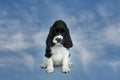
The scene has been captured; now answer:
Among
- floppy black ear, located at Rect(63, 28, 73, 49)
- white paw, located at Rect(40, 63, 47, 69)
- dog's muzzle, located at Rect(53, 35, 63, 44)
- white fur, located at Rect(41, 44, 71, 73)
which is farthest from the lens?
white paw, located at Rect(40, 63, 47, 69)

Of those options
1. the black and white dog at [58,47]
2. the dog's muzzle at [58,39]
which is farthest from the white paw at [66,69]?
the dog's muzzle at [58,39]

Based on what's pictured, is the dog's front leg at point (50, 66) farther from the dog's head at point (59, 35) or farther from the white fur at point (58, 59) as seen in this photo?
the dog's head at point (59, 35)

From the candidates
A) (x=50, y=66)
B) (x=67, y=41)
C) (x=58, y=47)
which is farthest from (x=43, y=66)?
(x=67, y=41)

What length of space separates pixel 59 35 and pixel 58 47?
12.5 inches

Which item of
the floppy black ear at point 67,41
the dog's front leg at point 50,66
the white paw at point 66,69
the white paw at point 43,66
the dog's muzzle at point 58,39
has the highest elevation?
the floppy black ear at point 67,41

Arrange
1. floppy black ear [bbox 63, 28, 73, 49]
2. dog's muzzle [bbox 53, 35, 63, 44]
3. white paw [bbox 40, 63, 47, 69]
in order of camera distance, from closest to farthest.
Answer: dog's muzzle [bbox 53, 35, 63, 44]
floppy black ear [bbox 63, 28, 73, 49]
white paw [bbox 40, 63, 47, 69]

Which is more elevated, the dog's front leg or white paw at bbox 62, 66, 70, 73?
the dog's front leg

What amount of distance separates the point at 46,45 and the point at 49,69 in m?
0.39

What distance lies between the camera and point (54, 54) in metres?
25.6

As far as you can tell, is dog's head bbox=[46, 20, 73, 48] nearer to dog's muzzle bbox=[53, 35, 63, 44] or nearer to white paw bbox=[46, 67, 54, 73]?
dog's muzzle bbox=[53, 35, 63, 44]

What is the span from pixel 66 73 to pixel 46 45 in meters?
0.57

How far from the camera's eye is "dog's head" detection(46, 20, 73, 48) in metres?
25.3

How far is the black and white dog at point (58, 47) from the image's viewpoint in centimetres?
2531

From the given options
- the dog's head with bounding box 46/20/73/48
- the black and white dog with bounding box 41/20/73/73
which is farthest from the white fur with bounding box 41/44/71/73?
the dog's head with bounding box 46/20/73/48
